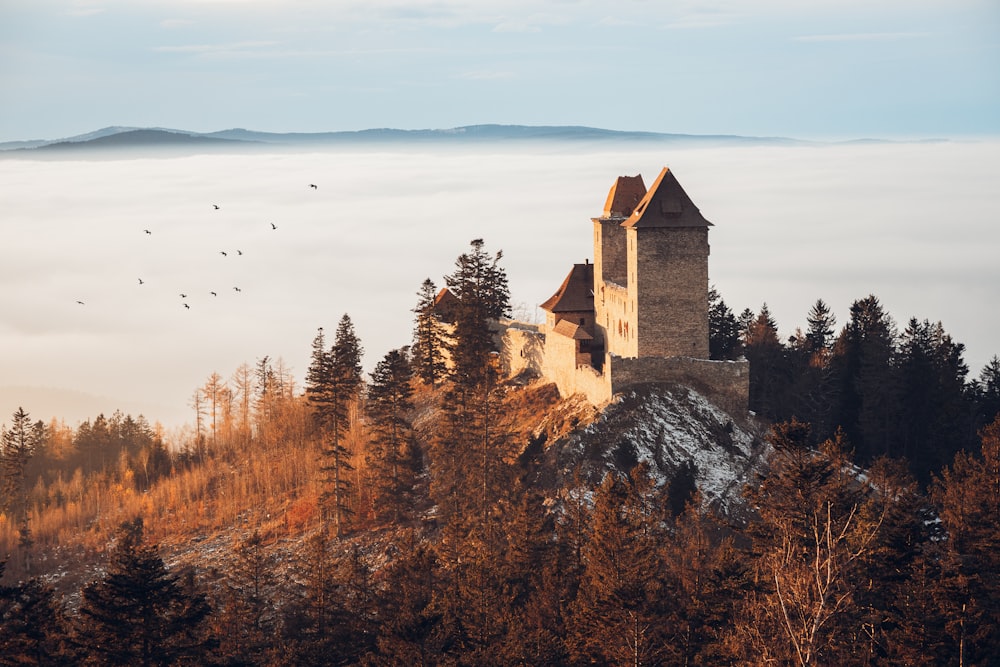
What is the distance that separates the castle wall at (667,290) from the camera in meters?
65.9

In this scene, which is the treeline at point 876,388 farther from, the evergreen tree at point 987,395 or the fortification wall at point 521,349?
the fortification wall at point 521,349

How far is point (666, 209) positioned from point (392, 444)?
1811cm

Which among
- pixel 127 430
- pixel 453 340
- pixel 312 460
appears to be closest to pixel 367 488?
pixel 312 460

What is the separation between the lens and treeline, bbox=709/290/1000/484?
70.3m

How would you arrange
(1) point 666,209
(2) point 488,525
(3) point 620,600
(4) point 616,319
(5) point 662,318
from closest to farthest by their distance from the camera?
(3) point 620,600
(2) point 488,525
(5) point 662,318
(1) point 666,209
(4) point 616,319

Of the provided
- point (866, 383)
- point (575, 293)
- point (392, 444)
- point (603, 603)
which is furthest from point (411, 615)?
point (866, 383)

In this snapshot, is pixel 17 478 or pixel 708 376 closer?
pixel 708 376

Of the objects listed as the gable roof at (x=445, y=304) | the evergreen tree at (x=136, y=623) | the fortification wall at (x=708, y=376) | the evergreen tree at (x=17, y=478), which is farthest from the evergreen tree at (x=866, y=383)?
the evergreen tree at (x=17, y=478)

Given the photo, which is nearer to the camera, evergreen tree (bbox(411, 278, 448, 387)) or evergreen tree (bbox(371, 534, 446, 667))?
evergreen tree (bbox(371, 534, 446, 667))

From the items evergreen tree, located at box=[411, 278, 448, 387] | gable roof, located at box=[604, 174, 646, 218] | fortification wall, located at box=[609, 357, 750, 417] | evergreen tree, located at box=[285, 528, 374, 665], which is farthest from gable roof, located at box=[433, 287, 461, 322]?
evergreen tree, located at box=[285, 528, 374, 665]

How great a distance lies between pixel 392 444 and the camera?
6794 cm

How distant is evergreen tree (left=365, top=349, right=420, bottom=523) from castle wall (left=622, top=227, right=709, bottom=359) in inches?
497

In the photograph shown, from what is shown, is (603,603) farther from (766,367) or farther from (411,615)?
(766,367)

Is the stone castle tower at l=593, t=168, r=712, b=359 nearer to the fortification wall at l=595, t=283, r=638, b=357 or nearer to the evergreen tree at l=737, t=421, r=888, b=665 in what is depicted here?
the fortification wall at l=595, t=283, r=638, b=357
